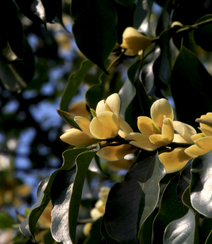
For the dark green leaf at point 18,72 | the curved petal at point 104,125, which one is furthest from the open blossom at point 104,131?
the dark green leaf at point 18,72

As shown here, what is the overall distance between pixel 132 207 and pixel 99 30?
51cm

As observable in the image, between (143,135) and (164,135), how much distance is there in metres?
0.04

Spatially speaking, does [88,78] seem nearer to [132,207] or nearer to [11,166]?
[11,166]

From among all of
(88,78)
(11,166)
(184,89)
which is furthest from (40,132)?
(184,89)

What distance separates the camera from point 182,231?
62cm

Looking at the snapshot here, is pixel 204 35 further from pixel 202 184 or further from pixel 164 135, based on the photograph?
pixel 202 184

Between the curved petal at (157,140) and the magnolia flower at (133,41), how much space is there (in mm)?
501

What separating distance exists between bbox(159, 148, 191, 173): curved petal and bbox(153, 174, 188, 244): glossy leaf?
0.03m

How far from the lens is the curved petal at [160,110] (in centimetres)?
76

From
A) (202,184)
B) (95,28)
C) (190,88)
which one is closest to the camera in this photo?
(202,184)

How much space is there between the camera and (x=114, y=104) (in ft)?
2.50

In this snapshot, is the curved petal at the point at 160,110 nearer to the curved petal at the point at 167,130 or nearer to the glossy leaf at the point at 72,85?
the curved petal at the point at 167,130

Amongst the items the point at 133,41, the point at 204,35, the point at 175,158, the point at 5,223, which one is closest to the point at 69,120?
the point at 175,158

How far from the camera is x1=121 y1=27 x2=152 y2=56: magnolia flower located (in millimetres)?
1126
